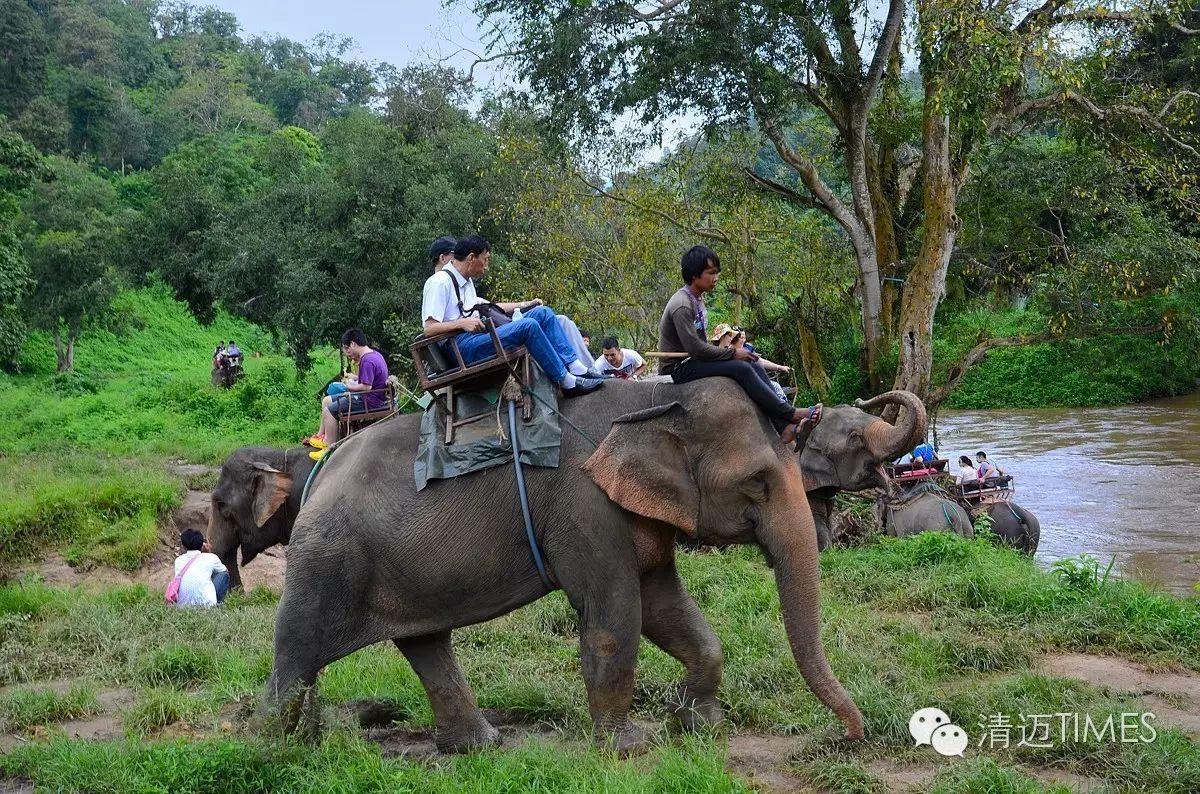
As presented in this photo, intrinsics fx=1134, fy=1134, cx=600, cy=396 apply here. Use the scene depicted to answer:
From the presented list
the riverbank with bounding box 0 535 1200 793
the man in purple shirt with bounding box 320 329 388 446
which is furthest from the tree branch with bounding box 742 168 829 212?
the man in purple shirt with bounding box 320 329 388 446

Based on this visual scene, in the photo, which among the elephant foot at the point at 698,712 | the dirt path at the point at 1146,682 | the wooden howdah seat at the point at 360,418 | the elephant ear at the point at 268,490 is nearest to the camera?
the elephant foot at the point at 698,712

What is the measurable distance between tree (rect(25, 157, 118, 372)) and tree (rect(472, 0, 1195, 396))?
866 inches

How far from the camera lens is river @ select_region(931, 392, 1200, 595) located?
14.2 m

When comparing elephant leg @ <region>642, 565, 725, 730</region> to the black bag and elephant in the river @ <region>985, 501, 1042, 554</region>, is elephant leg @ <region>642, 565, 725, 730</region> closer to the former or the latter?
the black bag

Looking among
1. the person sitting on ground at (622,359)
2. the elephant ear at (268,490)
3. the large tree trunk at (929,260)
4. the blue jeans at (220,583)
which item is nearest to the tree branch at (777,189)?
the large tree trunk at (929,260)

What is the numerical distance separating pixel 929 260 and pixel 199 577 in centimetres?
918

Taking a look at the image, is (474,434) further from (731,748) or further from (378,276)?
(378,276)

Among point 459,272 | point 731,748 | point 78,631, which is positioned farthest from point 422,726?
point 78,631

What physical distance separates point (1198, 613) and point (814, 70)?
840 cm

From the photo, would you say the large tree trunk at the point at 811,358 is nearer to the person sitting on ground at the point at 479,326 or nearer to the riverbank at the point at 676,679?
the riverbank at the point at 676,679

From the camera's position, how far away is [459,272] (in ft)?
19.5

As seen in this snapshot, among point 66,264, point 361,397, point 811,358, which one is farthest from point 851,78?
point 66,264

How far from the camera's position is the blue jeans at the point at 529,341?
5645mm

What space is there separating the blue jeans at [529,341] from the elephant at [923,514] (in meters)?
7.60
